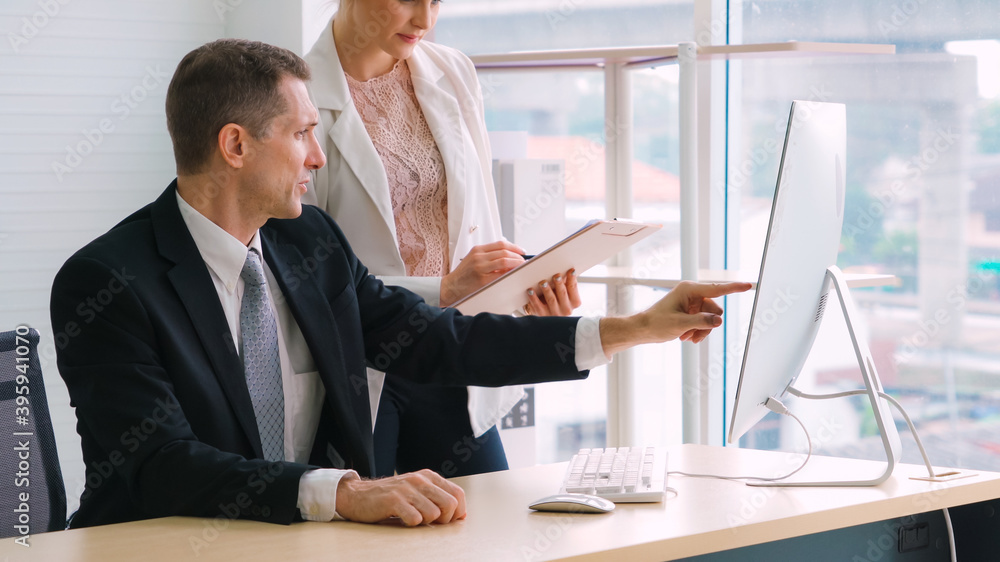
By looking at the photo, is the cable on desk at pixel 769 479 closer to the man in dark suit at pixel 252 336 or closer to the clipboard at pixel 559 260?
the man in dark suit at pixel 252 336

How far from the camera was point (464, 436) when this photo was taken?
187cm

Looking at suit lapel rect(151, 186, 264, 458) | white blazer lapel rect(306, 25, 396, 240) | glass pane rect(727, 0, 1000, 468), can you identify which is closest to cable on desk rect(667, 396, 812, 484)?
suit lapel rect(151, 186, 264, 458)

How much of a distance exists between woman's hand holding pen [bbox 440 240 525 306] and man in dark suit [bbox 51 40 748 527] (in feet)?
0.47

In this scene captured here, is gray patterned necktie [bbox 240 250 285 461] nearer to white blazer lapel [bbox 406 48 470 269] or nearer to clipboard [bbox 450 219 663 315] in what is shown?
clipboard [bbox 450 219 663 315]

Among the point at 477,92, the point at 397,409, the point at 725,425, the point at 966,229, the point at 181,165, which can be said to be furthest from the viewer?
the point at 725,425

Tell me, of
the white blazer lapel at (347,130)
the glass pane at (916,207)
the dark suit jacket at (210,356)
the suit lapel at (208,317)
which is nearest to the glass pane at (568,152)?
the glass pane at (916,207)

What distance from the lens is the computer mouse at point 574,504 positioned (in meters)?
1.29

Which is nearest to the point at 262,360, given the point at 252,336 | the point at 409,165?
the point at 252,336

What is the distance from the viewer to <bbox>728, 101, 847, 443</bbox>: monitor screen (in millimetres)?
1276

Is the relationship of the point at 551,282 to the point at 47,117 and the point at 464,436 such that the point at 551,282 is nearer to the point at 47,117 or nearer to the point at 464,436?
the point at 464,436

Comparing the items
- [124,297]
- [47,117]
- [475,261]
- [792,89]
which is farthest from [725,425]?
[47,117]

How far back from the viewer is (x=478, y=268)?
1.85m

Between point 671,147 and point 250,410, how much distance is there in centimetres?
200

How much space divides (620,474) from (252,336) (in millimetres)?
585
